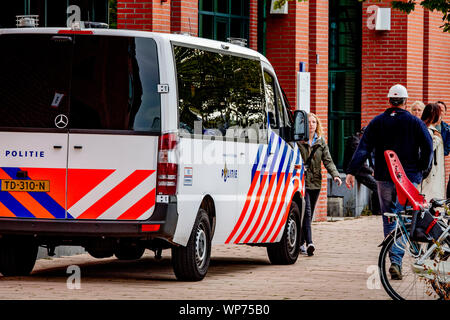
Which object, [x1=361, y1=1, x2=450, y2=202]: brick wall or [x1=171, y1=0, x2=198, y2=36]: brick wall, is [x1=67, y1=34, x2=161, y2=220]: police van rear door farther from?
[x1=361, y1=1, x2=450, y2=202]: brick wall

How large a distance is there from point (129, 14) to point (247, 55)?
3.83 metres

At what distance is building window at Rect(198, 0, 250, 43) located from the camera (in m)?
19.6

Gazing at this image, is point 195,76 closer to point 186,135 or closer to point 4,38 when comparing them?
point 186,135

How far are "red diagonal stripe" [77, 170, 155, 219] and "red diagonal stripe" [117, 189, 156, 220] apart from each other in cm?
14

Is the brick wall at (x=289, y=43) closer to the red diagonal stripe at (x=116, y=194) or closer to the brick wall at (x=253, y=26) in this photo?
the brick wall at (x=253, y=26)

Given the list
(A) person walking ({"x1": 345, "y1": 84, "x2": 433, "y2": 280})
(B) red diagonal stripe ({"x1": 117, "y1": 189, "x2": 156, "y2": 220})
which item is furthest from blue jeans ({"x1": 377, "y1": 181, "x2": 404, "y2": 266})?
(B) red diagonal stripe ({"x1": 117, "y1": 189, "x2": 156, "y2": 220})

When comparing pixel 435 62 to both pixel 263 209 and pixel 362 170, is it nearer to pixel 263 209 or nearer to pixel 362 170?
pixel 362 170

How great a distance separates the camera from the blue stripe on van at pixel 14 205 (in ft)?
37.0

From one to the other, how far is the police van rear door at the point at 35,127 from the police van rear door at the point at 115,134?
12cm

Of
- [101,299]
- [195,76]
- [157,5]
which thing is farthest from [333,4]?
[101,299]

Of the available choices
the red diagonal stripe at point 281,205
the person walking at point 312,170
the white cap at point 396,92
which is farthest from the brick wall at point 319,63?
the white cap at point 396,92

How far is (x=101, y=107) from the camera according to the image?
1121cm

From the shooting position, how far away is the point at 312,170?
1572 cm

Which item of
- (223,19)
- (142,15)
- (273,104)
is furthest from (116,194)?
(223,19)
